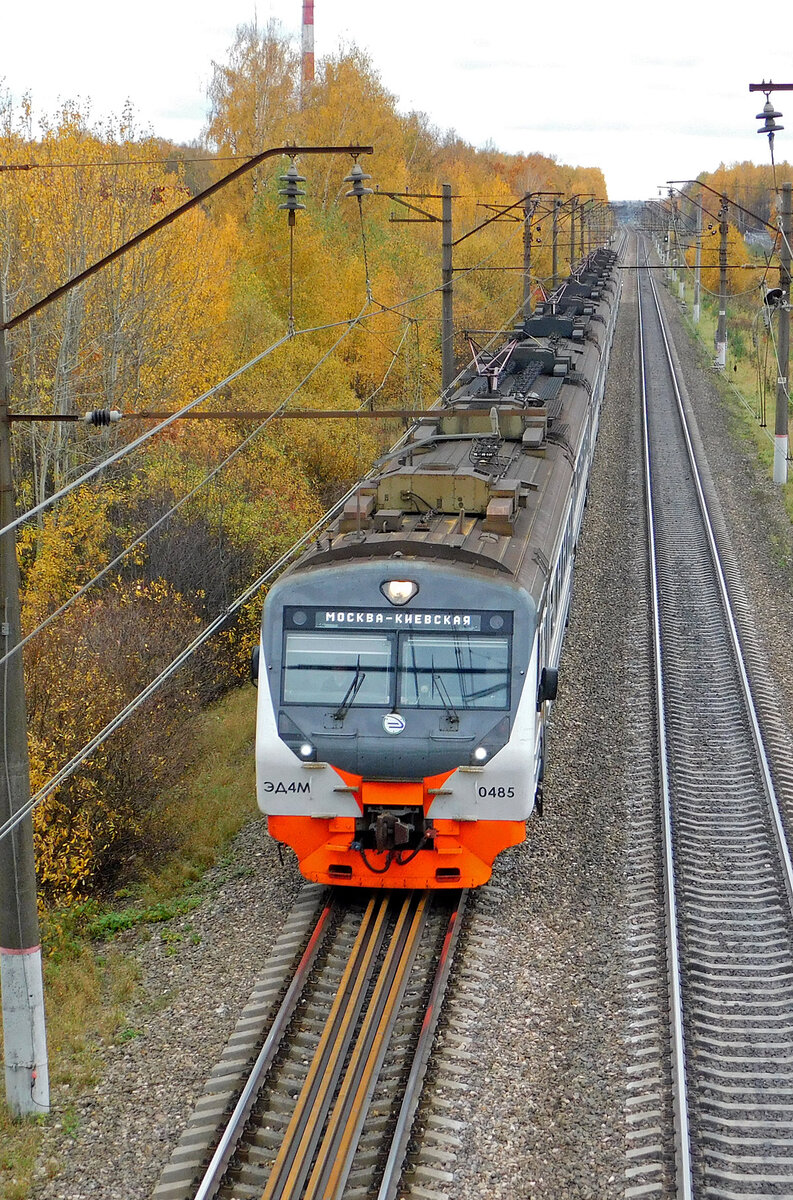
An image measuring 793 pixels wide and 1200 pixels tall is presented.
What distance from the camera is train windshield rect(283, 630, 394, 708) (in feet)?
31.7

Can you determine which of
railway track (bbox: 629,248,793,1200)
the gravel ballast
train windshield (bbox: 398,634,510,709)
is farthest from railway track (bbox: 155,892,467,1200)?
train windshield (bbox: 398,634,510,709)

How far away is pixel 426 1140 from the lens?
7516mm

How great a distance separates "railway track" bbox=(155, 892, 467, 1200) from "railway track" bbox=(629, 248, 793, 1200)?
4.92ft

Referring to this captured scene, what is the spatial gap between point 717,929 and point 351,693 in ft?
11.6

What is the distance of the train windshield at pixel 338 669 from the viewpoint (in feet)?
31.7

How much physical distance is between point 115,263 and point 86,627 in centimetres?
962

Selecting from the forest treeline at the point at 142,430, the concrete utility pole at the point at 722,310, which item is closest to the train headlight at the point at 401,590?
the forest treeline at the point at 142,430

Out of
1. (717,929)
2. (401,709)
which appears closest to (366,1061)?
(401,709)

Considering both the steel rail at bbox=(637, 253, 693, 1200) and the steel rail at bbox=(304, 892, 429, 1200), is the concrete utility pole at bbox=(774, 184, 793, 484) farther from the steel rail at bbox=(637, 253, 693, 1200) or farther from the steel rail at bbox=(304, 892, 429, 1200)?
the steel rail at bbox=(304, 892, 429, 1200)

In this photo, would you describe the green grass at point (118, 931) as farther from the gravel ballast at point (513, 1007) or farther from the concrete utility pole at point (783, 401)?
the concrete utility pole at point (783, 401)

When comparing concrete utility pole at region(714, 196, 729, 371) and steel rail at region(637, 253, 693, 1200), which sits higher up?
concrete utility pole at region(714, 196, 729, 371)

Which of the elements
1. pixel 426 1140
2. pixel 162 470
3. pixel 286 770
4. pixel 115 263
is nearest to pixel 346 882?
pixel 286 770

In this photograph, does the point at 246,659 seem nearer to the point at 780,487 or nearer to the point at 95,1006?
the point at 95,1006

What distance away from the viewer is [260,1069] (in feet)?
26.5
